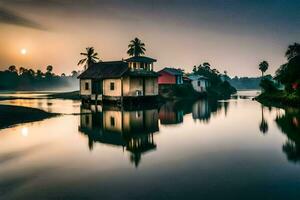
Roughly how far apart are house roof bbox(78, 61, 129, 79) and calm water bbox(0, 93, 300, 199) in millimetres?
26918

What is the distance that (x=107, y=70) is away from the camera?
56.2 metres

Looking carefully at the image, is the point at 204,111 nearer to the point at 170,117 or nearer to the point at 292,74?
the point at 170,117

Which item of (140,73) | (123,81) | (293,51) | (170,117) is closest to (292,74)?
(293,51)

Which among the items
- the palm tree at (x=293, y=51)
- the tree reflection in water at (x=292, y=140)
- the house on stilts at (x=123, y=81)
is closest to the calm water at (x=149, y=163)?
the tree reflection in water at (x=292, y=140)

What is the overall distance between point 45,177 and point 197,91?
7990cm

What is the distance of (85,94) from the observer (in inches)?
2384

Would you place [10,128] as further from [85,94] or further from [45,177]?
[85,94]

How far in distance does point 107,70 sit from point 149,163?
139 feet

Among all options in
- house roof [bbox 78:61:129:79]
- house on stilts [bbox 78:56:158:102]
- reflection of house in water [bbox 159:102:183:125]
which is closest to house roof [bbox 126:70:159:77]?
house on stilts [bbox 78:56:158:102]

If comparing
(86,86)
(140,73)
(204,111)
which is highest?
(140,73)

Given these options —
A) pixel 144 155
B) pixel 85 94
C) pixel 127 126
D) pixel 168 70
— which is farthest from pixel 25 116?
pixel 168 70

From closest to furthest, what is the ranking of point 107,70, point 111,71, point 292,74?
point 292,74 → point 111,71 → point 107,70

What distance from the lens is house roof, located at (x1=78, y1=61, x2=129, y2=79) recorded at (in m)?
52.9

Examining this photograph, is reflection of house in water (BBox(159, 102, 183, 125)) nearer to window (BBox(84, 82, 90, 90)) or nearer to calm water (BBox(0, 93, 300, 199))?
calm water (BBox(0, 93, 300, 199))
